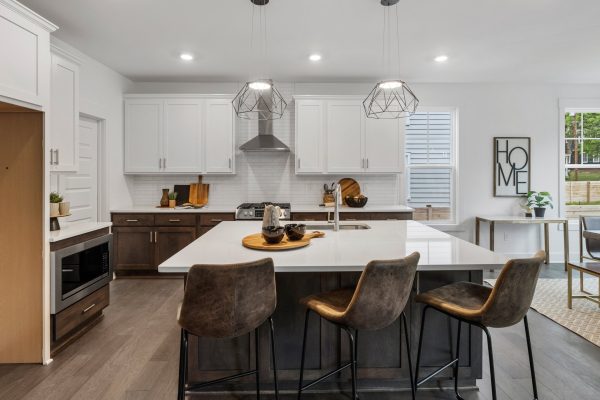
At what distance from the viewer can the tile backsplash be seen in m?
5.41

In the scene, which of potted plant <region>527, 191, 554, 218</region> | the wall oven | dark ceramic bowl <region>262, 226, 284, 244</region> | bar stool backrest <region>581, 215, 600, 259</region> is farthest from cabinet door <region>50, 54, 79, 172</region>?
potted plant <region>527, 191, 554, 218</region>

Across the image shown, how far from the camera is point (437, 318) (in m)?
2.21

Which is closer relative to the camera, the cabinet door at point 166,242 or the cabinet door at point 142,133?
the cabinet door at point 166,242

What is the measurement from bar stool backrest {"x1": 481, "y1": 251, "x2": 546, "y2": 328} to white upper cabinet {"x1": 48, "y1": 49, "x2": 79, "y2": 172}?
3.32 m

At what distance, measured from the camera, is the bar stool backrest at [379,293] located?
167 cm

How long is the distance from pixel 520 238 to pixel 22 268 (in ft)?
19.9

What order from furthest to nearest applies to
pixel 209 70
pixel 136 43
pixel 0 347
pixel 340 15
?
pixel 209 70, pixel 136 43, pixel 340 15, pixel 0 347

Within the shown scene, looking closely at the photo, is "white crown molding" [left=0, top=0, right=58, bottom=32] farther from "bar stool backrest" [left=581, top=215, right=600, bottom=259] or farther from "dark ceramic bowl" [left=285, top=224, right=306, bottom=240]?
"bar stool backrest" [left=581, top=215, right=600, bottom=259]

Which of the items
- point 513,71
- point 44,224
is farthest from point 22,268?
point 513,71

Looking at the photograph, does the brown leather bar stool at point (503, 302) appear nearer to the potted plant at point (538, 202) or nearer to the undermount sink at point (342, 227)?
the undermount sink at point (342, 227)

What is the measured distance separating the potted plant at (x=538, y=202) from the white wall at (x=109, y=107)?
578 cm

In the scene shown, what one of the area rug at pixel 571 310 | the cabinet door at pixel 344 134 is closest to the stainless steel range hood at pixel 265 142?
the cabinet door at pixel 344 134

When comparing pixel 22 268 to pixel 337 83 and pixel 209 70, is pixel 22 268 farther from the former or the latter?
pixel 337 83

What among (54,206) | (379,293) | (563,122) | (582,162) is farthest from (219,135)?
(582,162)
